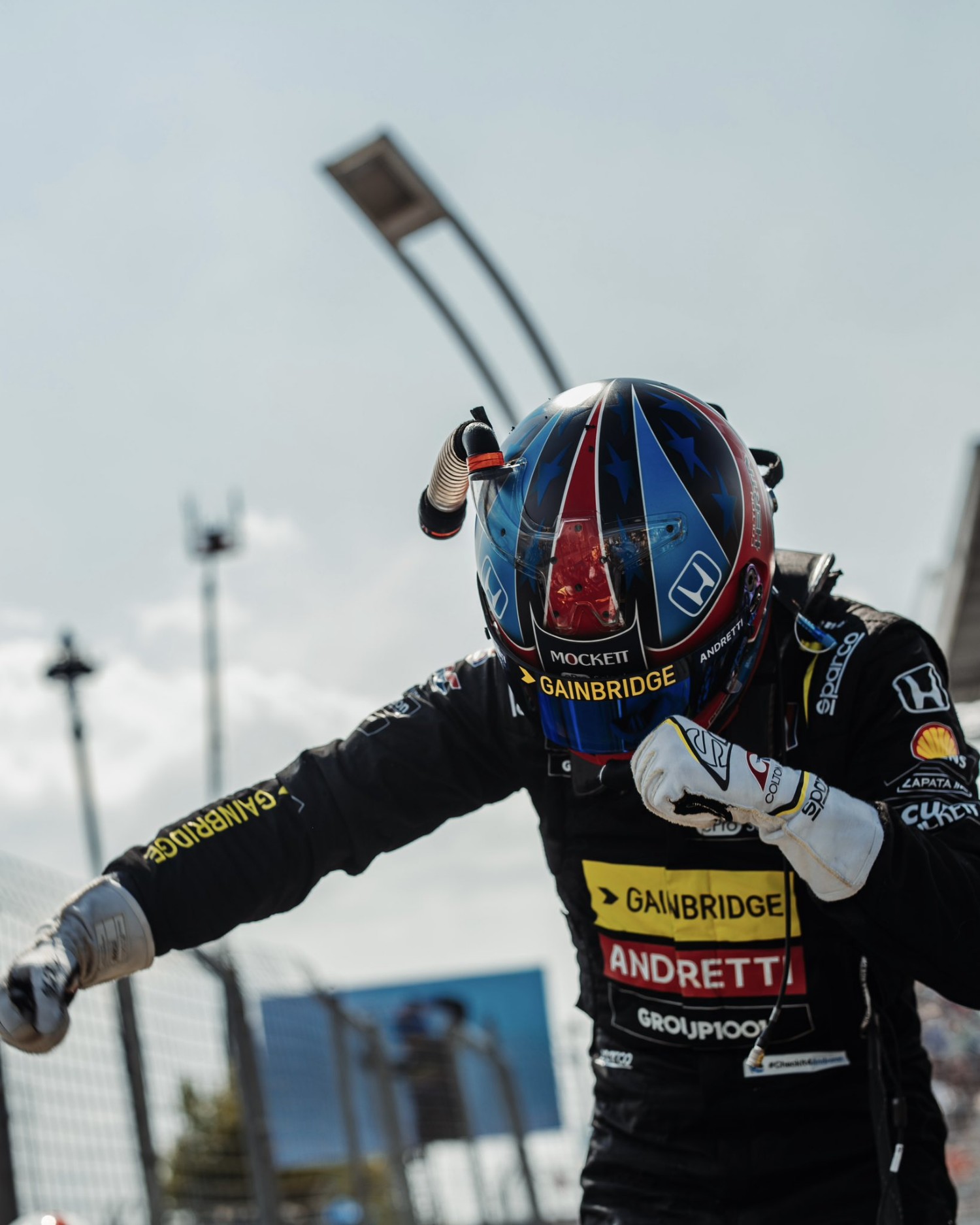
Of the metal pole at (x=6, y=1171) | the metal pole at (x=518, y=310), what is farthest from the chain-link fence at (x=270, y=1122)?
the metal pole at (x=518, y=310)

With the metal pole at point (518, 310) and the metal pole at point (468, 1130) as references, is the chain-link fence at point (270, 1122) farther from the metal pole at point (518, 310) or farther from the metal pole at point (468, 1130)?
the metal pole at point (518, 310)

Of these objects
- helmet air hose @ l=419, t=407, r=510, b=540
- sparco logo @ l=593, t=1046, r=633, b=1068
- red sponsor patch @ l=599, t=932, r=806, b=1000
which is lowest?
sparco logo @ l=593, t=1046, r=633, b=1068

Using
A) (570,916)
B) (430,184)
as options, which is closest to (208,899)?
(570,916)

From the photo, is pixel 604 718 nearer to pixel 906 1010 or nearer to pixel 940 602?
pixel 906 1010

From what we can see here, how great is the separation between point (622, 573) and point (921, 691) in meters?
0.66

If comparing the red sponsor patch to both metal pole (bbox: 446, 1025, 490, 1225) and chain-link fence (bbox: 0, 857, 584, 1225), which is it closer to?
chain-link fence (bbox: 0, 857, 584, 1225)

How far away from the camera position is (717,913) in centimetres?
335

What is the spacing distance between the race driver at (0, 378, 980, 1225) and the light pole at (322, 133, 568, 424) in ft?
17.6

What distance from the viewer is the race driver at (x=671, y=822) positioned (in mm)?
3184

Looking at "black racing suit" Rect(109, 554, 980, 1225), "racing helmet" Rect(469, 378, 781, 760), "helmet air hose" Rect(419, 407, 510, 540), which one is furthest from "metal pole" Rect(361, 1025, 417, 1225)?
"racing helmet" Rect(469, 378, 781, 760)

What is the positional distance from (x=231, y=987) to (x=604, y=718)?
3899 millimetres

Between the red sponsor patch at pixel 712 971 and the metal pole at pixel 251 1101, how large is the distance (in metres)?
3.39

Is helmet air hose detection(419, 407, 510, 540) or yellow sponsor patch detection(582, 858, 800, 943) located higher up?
helmet air hose detection(419, 407, 510, 540)

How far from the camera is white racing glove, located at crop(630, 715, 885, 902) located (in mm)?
2771
